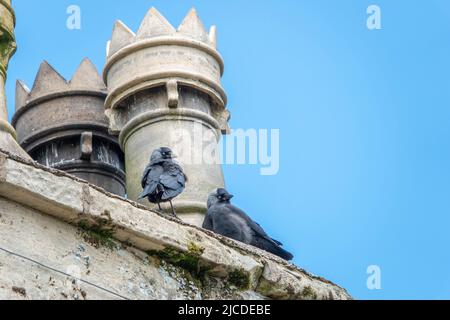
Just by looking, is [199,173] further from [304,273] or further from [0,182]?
[0,182]

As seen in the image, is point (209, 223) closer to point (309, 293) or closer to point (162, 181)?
point (162, 181)

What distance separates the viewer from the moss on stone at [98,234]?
8812mm

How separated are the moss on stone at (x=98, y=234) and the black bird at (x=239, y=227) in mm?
3212

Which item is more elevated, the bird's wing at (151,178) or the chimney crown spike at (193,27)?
the chimney crown spike at (193,27)

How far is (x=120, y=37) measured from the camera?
1627 cm

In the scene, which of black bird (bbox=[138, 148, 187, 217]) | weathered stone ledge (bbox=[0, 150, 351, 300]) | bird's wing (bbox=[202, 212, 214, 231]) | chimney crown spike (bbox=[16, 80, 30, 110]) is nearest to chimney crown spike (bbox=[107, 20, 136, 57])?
chimney crown spike (bbox=[16, 80, 30, 110])

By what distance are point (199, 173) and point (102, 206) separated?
635cm

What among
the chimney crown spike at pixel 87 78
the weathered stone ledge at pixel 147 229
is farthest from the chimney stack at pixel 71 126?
the weathered stone ledge at pixel 147 229

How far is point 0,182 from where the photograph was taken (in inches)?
331

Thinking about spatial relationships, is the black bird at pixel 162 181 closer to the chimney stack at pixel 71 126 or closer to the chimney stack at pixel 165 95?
the chimney stack at pixel 165 95

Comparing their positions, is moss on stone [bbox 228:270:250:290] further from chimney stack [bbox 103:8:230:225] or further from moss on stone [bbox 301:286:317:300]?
chimney stack [bbox 103:8:230:225]

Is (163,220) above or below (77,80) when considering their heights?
below

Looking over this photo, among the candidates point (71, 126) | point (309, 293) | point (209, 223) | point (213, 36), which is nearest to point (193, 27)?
point (213, 36)
